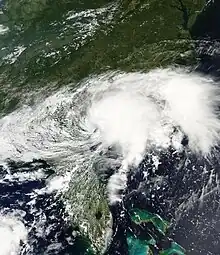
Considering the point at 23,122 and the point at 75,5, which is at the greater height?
the point at 75,5

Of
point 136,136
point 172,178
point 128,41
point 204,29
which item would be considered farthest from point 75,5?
point 172,178

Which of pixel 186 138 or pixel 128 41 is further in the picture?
pixel 128 41

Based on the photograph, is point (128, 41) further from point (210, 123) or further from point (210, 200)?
point (210, 200)

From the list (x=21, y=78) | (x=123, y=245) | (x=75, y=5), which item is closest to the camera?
(x=123, y=245)

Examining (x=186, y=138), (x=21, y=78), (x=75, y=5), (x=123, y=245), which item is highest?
(x=75, y=5)

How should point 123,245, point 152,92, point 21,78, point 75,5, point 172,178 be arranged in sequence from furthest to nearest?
point 75,5, point 21,78, point 152,92, point 172,178, point 123,245

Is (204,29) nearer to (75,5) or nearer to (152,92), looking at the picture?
(152,92)

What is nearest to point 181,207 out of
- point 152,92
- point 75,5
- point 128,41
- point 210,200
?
point 210,200

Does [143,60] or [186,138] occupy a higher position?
[143,60]

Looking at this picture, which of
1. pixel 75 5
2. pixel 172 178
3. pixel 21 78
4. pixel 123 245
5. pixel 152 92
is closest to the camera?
pixel 123 245
